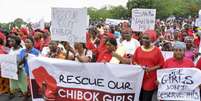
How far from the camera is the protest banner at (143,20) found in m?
16.0

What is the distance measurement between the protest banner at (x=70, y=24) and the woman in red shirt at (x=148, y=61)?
3.41 ft

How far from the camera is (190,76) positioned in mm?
9273

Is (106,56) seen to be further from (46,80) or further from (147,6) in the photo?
(147,6)

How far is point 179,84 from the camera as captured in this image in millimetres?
9383

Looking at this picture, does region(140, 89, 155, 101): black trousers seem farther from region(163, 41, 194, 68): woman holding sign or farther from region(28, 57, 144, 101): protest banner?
region(163, 41, 194, 68): woman holding sign

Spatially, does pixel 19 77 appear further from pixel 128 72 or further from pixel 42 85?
pixel 128 72

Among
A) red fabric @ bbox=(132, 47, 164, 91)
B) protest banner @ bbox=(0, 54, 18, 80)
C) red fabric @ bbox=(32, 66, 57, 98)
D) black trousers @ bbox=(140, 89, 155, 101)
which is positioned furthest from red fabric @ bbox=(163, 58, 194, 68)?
protest banner @ bbox=(0, 54, 18, 80)

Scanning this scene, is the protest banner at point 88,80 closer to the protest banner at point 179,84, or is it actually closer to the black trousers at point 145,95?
the black trousers at point 145,95

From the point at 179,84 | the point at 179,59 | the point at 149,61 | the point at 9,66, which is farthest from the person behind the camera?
the point at 9,66

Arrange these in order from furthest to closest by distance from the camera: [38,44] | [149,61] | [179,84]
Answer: [38,44]
[149,61]
[179,84]

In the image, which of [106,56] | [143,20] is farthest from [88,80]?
[143,20]

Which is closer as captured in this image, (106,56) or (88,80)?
(88,80)

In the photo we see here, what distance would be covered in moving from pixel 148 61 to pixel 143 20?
22.0ft

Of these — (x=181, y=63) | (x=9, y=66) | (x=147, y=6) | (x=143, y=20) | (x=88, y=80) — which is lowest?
(x=147, y=6)
